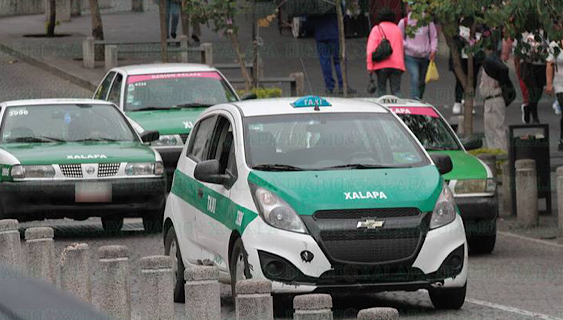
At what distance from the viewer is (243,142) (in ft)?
33.3

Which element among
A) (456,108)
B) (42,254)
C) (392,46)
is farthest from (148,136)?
(456,108)

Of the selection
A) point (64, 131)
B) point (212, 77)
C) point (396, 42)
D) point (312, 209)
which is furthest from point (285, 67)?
point (312, 209)

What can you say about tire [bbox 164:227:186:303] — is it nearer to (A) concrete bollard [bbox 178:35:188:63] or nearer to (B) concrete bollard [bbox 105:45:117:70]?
(A) concrete bollard [bbox 178:35:188:63]

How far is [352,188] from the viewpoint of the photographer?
30.9 ft

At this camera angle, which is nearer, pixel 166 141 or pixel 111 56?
pixel 166 141

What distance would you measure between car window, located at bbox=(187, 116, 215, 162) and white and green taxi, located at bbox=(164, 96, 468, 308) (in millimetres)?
93

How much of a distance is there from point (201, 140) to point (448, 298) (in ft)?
8.50

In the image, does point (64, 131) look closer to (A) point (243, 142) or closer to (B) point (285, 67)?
(A) point (243, 142)

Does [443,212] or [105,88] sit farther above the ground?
[105,88]

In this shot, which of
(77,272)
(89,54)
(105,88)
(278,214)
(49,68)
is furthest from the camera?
(49,68)

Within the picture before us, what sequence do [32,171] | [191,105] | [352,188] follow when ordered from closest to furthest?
[352,188] → [32,171] → [191,105]

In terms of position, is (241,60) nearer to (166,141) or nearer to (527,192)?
(166,141)

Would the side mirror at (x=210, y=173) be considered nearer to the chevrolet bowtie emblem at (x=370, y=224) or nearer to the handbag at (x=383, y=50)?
the chevrolet bowtie emblem at (x=370, y=224)

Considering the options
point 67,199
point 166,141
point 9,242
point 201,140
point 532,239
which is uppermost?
point 201,140
